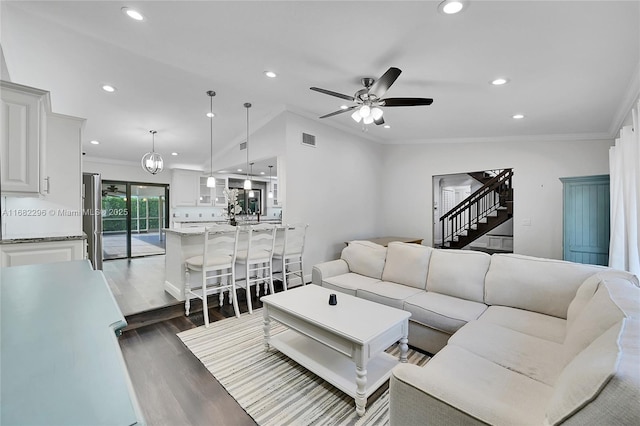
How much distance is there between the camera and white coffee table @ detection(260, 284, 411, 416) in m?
1.79

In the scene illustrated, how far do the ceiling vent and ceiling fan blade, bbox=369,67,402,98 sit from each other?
205 centimetres

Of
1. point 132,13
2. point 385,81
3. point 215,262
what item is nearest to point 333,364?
point 215,262

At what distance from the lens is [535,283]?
7.62 feet

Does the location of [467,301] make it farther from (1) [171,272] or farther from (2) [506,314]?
(1) [171,272]

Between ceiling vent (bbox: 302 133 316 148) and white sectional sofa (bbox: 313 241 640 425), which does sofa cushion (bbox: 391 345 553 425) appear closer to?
white sectional sofa (bbox: 313 241 640 425)

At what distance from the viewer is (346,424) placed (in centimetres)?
170

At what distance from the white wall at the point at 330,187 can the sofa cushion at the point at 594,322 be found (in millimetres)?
3580

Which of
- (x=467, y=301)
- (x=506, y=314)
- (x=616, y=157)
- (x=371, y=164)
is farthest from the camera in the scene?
(x=371, y=164)

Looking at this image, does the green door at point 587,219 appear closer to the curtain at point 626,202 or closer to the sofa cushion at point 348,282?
the curtain at point 626,202

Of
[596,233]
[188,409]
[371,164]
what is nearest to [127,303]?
[188,409]

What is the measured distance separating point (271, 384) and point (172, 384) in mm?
779

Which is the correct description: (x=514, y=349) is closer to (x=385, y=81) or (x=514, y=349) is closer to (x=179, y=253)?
(x=385, y=81)

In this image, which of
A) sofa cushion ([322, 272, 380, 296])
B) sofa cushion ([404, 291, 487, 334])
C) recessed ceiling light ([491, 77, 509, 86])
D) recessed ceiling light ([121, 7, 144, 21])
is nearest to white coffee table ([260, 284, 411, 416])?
sofa cushion ([404, 291, 487, 334])

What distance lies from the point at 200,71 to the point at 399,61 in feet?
8.16
